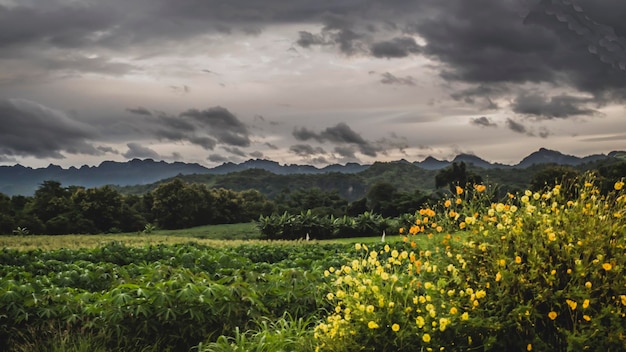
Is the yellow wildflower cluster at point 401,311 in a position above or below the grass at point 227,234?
above

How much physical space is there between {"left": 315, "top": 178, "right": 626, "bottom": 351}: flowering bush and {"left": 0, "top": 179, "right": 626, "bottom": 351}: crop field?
0.01 meters

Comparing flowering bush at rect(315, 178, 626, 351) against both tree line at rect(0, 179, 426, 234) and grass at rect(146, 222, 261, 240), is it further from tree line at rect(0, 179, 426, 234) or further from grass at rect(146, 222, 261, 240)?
tree line at rect(0, 179, 426, 234)

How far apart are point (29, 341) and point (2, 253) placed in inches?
197

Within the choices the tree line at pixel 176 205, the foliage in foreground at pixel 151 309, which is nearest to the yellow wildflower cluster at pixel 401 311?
the foliage in foreground at pixel 151 309

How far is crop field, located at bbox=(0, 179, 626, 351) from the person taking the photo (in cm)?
514

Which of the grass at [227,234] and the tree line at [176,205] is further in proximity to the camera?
the tree line at [176,205]

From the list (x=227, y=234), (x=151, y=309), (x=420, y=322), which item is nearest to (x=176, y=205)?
(x=227, y=234)

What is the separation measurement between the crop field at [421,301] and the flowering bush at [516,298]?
0.04ft

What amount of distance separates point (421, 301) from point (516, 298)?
2.65ft

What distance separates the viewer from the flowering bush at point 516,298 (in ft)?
16.6

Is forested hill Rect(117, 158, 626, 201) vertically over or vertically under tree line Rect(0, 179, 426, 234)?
over

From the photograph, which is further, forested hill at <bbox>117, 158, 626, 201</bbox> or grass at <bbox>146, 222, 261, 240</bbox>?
forested hill at <bbox>117, 158, 626, 201</bbox>

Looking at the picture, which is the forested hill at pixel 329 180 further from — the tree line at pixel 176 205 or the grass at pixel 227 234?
the grass at pixel 227 234

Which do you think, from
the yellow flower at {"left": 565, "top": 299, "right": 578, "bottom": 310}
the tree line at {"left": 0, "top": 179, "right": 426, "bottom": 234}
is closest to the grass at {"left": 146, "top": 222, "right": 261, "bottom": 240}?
the tree line at {"left": 0, "top": 179, "right": 426, "bottom": 234}
